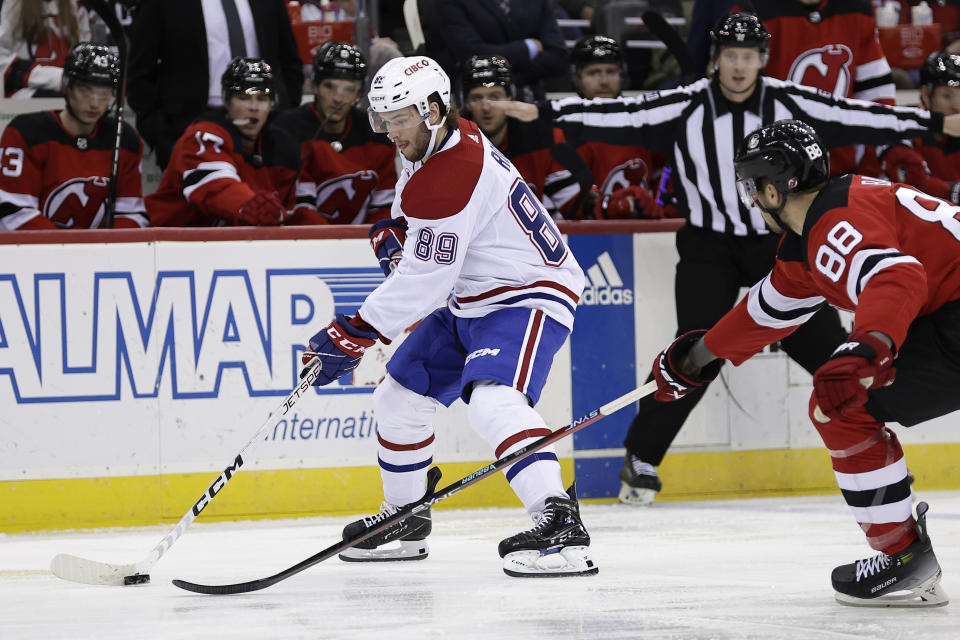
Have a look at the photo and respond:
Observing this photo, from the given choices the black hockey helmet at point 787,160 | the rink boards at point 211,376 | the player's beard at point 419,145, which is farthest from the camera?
the rink boards at point 211,376

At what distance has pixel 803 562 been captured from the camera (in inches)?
138

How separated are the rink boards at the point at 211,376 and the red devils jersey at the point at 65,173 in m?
0.50

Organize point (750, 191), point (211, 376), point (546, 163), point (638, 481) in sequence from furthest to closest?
point (546, 163), point (638, 481), point (211, 376), point (750, 191)

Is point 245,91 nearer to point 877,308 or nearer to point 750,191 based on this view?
point 750,191

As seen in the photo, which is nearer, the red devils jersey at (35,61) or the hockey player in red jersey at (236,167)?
the hockey player in red jersey at (236,167)

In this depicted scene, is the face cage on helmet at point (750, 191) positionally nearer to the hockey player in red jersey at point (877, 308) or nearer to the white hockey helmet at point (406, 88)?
the hockey player in red jersey at point (877, 308)

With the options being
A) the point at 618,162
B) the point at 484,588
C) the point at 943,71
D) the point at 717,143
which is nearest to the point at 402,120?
the point at 484,588

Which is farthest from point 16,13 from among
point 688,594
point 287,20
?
point 688,594

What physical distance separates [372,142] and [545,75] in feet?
3.22

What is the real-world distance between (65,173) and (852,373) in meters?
3.37

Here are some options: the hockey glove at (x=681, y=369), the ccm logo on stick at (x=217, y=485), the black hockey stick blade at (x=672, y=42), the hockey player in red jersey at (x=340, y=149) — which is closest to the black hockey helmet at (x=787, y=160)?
the hockey glove at (x=681, y=369)

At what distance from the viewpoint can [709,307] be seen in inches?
184

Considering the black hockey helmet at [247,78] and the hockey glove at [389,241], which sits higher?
the black hockey helmet at [247,78]

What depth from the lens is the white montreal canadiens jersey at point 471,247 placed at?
3262 mm
